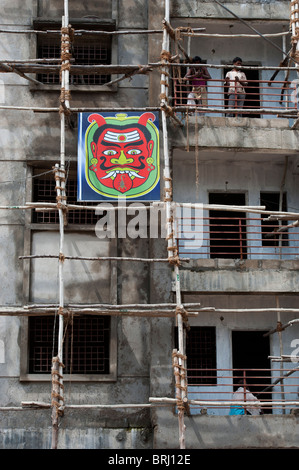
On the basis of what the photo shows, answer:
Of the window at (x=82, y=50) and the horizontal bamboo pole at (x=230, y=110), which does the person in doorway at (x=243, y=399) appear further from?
the window at (x=82, y=50)

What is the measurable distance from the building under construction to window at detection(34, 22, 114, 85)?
0.04m

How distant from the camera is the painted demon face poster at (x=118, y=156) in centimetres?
1925

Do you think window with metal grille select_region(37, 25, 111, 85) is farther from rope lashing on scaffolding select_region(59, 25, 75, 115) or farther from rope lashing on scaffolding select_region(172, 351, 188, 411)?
rope lashing on scaffolding select_region(172, 351, 188, 411)

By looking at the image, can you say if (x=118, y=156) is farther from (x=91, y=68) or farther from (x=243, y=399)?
(x=243, y=399)

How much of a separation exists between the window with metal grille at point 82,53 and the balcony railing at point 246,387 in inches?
283

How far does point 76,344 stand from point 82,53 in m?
6.91

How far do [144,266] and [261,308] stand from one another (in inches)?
109

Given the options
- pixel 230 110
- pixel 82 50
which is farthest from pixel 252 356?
pixel 82 50

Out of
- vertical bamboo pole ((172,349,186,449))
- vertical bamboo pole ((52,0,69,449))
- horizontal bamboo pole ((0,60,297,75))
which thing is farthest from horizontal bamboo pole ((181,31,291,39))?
vertical bamboo pole ((172,349,186,449))

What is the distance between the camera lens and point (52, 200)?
2044 cm

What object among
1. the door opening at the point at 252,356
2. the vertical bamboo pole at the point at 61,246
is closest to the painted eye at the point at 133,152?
the vertical bamboo pole at the point at 61,246

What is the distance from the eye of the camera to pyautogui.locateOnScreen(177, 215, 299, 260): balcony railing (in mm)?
20172
